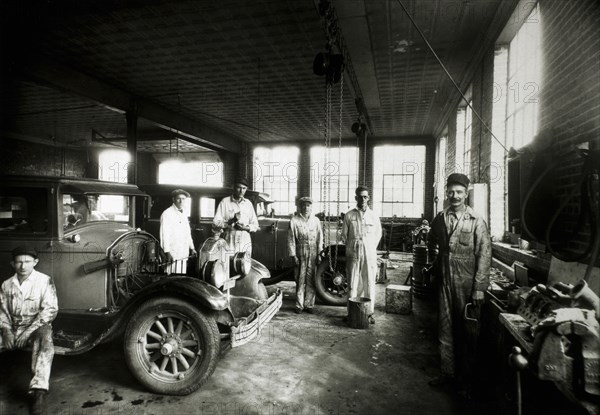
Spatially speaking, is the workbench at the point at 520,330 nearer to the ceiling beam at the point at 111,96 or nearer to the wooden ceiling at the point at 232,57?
the wooden ceiling at the point at 232,57

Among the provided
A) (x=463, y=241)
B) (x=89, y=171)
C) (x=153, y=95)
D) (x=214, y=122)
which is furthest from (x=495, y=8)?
(x=89, y=171)

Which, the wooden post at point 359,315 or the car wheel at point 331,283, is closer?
the wooden post at point 359,315

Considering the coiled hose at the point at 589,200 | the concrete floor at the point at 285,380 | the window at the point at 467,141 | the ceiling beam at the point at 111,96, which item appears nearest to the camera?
the coiled hose at the point at 589,200

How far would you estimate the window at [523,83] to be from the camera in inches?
157

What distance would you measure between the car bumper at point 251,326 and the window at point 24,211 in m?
2.24

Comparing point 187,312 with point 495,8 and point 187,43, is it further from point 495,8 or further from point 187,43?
point 495,8

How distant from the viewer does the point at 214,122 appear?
1205cm

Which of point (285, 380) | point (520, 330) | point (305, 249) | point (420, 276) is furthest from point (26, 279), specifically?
point (420, 276)

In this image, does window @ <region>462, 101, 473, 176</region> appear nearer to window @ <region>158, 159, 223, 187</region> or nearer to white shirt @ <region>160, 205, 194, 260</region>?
white shirt @ <region>160, 205, 194, 260</region>

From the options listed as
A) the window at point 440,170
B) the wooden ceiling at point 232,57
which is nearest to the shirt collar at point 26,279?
the wooden ceiling at point 232,57

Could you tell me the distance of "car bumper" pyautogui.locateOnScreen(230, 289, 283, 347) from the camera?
9.75 feet

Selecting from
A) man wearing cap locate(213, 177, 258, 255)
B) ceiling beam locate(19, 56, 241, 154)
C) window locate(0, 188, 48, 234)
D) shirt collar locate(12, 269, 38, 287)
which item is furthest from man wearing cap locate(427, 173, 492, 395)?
ceiling beam locate(19, 56, 241, 154)

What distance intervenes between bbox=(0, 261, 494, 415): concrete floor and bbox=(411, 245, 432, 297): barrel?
5.90ft

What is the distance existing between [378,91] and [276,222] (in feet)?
14.6
